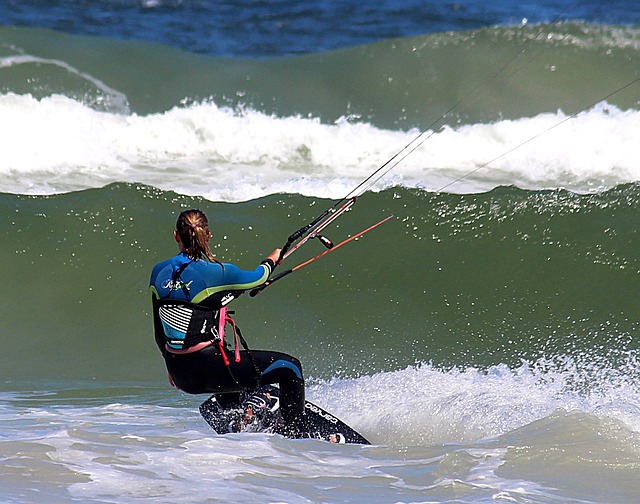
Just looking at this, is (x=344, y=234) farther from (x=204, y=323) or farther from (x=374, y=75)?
(x=374, y=75)

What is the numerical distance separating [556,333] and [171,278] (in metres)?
3.48

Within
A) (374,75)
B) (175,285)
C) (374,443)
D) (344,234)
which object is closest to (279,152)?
(374,75)

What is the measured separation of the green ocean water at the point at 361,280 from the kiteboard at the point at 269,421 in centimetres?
173

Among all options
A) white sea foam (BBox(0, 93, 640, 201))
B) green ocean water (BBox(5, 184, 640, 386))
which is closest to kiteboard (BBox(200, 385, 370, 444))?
green ocean water (BBox(5, 184, 640, 386))

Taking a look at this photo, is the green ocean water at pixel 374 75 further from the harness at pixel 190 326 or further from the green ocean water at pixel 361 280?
the harness at pixel 190 326

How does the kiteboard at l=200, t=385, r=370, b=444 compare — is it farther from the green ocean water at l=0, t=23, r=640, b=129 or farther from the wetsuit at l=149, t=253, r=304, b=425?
the green ocean water at l=0, t=23, r=640, b=129

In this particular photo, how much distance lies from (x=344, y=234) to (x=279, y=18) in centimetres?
754

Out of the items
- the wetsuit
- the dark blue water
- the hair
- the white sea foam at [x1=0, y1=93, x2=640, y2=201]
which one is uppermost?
the dark blue water

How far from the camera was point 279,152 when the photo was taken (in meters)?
11.2

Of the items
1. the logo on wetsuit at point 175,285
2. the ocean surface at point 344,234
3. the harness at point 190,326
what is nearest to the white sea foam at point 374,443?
the ocean surface at point 344,234

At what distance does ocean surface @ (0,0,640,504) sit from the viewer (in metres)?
4.37

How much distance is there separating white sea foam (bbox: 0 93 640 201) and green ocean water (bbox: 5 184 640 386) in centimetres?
82

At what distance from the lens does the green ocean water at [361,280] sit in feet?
23.2

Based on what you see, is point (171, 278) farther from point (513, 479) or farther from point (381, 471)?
point (513, 479)
